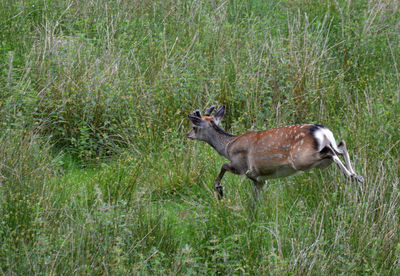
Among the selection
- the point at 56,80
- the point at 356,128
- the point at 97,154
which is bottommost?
the point at 97,154

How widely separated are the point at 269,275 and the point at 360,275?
677 mm

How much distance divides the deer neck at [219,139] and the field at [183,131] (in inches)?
10.0

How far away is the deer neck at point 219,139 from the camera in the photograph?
280 inches

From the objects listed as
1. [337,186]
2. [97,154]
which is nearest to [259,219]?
[337,186]

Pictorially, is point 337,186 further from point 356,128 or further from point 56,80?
point 56,80

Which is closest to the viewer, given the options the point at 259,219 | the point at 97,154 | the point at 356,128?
the point at 259,219

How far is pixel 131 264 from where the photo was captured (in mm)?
5215

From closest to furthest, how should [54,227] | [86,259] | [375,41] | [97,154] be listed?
[86,259] → [54,227] → [97,154] → [375,41]

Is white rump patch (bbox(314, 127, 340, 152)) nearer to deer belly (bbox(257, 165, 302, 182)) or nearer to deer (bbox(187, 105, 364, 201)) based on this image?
deer (bbox(187, 105, 364, 201))

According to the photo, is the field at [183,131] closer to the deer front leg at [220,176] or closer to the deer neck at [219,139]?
the deer front leg at [220,176]

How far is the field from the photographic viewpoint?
5.27 m

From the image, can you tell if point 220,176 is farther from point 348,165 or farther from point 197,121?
point 348,165

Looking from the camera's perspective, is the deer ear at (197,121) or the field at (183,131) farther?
the deer ear at (197,121)

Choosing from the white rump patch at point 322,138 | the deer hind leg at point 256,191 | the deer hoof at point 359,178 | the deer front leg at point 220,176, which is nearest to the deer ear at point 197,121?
the deer front leg at point 220,176
